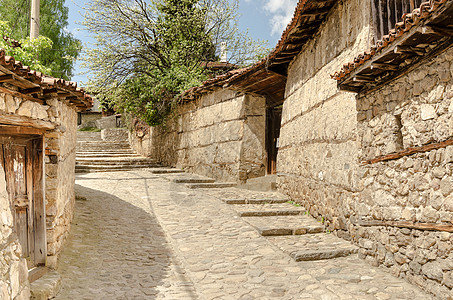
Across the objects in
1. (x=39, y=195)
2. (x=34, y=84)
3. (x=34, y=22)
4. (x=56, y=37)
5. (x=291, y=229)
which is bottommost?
(x=291, y=229)

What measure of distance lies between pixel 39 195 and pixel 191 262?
2105 millimetres

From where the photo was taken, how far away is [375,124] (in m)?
4.36

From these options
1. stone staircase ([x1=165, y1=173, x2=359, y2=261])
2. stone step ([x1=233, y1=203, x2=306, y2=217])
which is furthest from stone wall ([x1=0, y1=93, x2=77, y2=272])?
stone step ([x1=233, y1=203, x2=306, y2=217])

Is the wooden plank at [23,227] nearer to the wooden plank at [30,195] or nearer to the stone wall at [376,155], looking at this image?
the wooden plank at [30,195]

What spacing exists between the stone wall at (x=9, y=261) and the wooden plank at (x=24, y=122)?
740mm

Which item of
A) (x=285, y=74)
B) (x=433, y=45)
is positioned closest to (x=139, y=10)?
(x=285, y=74)

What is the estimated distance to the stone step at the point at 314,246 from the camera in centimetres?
468

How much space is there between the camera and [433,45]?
10.6 ft

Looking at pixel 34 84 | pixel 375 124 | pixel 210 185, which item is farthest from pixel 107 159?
pixel 375 124

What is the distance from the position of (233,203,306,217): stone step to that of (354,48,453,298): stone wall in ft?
6.79

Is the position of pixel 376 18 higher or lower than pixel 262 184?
higher

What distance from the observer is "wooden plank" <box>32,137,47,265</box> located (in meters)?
4.06

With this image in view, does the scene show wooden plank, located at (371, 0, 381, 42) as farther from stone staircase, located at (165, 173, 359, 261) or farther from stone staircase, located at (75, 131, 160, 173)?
stone staircase, located at (75, 131, 160, 173)

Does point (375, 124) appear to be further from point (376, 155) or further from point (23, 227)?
point (23, 227)
